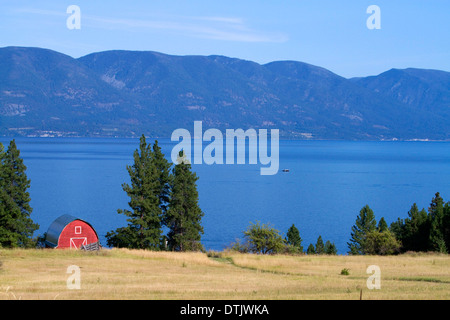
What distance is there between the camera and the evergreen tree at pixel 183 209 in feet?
191

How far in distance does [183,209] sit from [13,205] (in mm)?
16579

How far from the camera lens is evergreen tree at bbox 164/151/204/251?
5819 cm

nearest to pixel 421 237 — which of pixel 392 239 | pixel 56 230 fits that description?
pixel 392 239

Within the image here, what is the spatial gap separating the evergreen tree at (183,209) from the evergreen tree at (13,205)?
13.9 m

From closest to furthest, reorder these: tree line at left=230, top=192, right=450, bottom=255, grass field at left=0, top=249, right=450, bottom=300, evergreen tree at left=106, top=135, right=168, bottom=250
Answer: grass field at left=0, top=249, right=450, bottom=300 → tree line at left=230, top=192, right=450, bottom=255 → evergreen tree at left=106, top=135, right=168, bottom=250

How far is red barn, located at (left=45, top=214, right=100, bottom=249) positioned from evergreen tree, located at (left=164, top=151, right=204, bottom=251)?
881 centimetres

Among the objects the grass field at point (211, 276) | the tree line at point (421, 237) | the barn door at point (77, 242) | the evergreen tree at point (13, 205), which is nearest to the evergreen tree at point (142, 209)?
the barn door at point (77, 242)

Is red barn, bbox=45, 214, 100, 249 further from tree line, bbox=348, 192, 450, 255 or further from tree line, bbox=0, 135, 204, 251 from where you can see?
tree line, bbox=348, 192, 450, 255

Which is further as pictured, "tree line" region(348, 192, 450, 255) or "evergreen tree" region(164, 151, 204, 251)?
"evergreen tree" region(164, 151, 204, 251)

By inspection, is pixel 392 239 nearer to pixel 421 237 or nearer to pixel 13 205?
pixel 421 237

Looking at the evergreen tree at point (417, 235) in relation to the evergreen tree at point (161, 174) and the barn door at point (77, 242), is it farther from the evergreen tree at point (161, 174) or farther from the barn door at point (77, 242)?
the barn door at point (77, 242)

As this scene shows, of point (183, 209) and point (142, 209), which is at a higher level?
point (142, 209)

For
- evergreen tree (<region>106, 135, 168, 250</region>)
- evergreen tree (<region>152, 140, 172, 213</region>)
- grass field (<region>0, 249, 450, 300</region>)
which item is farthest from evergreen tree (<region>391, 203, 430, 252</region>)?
evergreen tree (<region>106, 135, 168, 250</region>)

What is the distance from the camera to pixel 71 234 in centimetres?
5188
